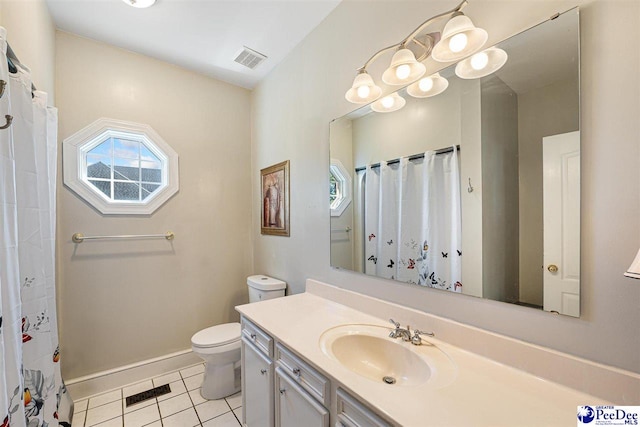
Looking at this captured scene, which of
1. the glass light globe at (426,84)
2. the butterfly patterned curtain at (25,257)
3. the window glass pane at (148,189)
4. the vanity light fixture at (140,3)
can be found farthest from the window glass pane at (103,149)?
the glass light globe at (426,84)

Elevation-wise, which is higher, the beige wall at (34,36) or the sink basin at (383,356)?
the beige wall at (34,36)

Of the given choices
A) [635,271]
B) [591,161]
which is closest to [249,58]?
[591,161]

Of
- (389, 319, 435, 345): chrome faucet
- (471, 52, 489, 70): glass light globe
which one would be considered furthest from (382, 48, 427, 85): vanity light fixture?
(389, 319, 435, 345): chrome faucet

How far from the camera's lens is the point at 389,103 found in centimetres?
143

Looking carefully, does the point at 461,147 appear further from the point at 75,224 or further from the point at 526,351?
the point at 75,224

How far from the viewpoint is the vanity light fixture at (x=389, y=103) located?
4.55 feet

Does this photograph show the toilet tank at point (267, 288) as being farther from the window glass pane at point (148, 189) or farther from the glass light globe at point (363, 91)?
the glass light globe at point (363, 91)

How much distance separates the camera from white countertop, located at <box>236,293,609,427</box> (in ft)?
2.35

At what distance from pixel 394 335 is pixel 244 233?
1981 millimetres

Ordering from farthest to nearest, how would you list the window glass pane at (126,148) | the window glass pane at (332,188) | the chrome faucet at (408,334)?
the window glass pane at (126,148) → the window glass pane at (332,188) → the chrome faucet at (408,334)

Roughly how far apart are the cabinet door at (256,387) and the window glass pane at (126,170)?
170 cm

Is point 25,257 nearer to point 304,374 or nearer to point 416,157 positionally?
point 304,374
